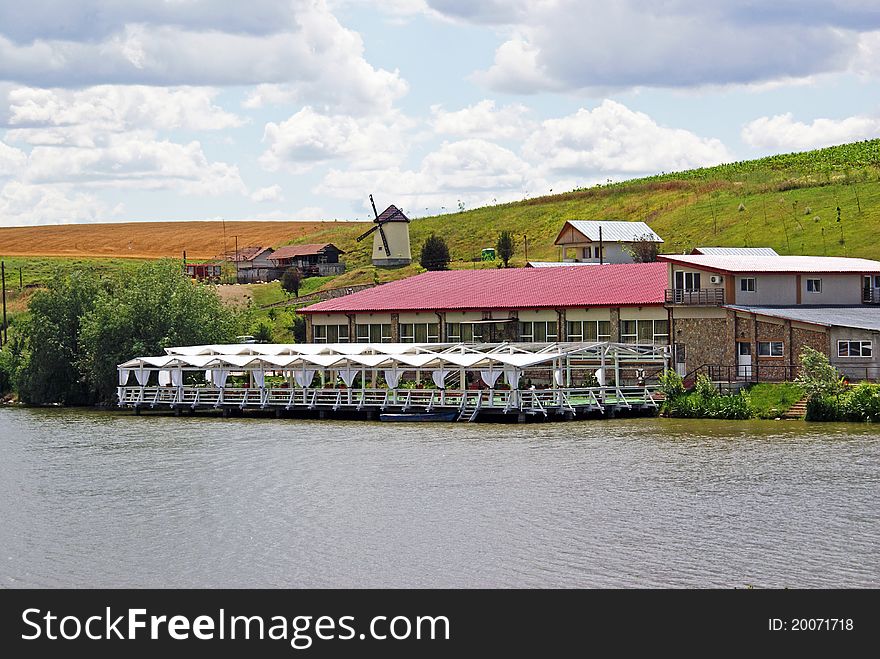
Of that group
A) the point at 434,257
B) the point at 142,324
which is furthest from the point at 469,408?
the point at 434,257

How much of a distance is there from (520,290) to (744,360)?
48.5 ft

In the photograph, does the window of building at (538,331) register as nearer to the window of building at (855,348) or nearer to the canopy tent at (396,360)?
the canopy tent at (396,360)

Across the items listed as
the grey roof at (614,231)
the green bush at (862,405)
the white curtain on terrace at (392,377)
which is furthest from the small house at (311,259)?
the green bush at (862,405)

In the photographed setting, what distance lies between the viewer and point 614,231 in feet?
315

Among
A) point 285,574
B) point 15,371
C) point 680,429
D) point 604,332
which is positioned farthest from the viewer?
point 15,371

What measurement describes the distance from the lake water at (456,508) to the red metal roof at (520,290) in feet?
48.3

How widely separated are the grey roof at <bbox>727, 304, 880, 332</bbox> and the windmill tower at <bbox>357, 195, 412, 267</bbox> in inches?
2404

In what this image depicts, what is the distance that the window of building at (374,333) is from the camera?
241ft

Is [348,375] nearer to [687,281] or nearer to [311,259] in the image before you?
[687,281]

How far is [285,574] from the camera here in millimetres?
26750
